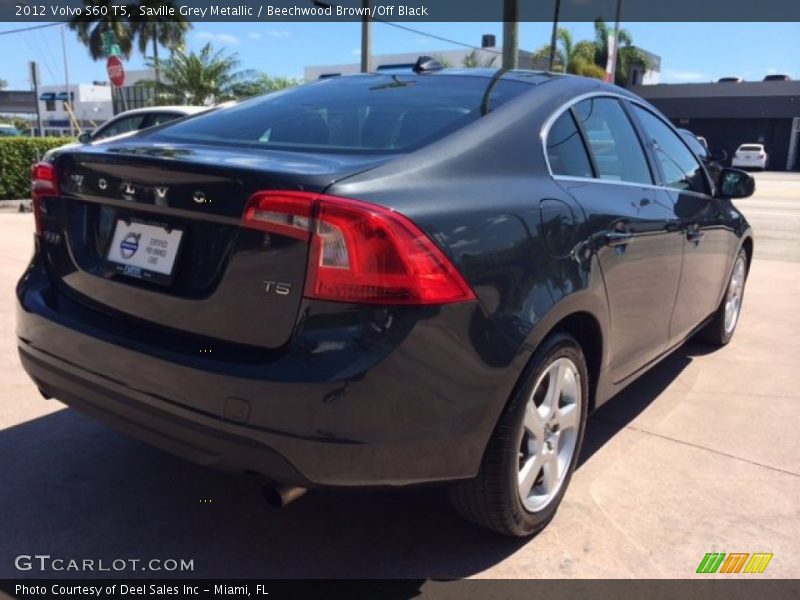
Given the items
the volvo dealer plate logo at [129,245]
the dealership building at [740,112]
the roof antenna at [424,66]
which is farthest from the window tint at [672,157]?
the dealership building at [740,112]

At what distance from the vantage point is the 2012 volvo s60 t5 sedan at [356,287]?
1970mm

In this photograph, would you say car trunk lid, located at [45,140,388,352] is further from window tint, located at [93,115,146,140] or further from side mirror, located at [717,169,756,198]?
window tint, located at [93,115,146,140]

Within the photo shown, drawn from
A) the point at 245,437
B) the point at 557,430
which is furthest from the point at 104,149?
the point at 557,430

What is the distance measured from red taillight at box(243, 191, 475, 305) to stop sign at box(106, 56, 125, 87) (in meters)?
14.4

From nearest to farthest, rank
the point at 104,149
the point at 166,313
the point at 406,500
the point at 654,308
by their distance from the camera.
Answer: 1. the point at 166,313
2. the point at 104,149
3. the point at 406,500
4. the point at 654,308

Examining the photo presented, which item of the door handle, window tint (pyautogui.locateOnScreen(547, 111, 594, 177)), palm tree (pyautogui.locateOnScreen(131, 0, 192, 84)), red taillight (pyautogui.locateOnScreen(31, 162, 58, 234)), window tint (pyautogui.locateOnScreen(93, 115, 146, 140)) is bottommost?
window tint (pyautogui.locateOnScreen(93, 115, 146, 140))

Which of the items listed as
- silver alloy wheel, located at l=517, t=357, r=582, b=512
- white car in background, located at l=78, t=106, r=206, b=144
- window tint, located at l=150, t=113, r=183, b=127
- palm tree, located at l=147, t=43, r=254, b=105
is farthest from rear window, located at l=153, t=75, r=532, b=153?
palm tree, located at l=147, t=43, r=254, b=105

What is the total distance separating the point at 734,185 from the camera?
4.17 meters

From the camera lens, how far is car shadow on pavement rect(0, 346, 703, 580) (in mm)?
2449

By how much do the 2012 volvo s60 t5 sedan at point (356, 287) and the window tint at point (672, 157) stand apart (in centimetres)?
73

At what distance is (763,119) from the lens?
147 feet

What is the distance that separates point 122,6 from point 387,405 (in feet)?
130

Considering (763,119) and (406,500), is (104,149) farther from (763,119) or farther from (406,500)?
(763,119)

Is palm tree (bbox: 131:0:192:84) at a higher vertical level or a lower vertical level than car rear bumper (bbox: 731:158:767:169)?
higher
